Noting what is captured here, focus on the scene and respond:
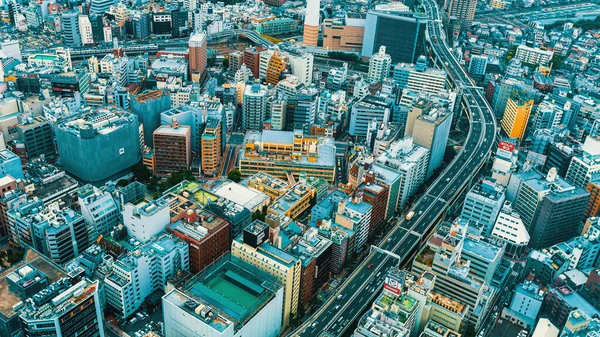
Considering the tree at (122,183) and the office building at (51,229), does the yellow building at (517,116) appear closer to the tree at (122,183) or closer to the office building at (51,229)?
the tree at (122,183)

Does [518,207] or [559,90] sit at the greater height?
[559,90]

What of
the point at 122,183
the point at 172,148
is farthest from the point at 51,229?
the point at 172,148

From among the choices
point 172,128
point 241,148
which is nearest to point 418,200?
point 241,148

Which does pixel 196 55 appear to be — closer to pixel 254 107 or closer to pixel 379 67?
pixel 254 107

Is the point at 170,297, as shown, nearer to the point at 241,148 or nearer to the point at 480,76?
the point at 241,148

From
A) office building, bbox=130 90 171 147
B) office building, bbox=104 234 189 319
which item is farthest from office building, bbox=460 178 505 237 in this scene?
office building, bbox=130 90 171 147

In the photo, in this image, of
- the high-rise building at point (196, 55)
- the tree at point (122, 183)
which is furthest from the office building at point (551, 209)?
the high-rise building at point (196, 55)

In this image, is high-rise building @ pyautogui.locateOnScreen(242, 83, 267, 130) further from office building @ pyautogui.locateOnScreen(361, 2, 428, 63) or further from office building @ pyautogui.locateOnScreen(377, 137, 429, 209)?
office building @ pyautogui.locateOnScreen(361, 2, 428, 63)
